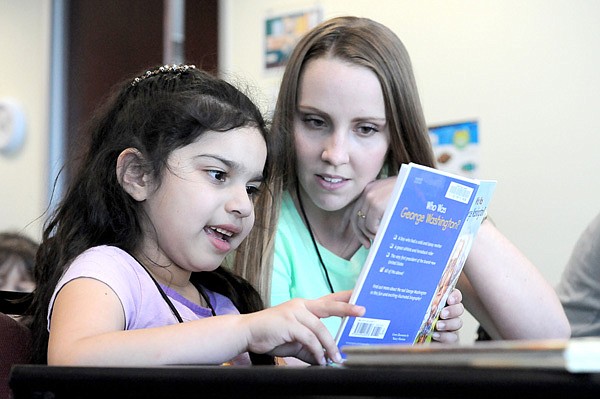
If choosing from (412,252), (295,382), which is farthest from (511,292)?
(295,382)

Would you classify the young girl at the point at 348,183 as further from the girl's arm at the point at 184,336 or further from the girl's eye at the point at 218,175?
the girl's arm at the point at 184,336

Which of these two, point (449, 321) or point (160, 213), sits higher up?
point (160, 213)

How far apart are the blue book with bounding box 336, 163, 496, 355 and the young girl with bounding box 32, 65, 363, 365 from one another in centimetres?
5

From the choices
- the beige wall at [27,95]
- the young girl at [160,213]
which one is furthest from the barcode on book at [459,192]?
the beige wall at [27,95]

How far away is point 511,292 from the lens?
1.42 meters

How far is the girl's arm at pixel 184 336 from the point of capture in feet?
2.83

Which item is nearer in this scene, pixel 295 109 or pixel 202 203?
pixel 202 203

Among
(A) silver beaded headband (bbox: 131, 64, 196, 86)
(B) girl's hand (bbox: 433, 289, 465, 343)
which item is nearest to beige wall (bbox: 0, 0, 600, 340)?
(B) girl's hand (bbox: 433, 289, 465, 343)

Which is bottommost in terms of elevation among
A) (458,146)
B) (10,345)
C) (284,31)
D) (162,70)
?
(10,345)

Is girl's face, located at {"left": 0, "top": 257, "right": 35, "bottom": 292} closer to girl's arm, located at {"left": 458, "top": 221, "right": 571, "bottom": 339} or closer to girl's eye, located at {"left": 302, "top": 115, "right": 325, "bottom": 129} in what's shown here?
girl's eye, located at {"left": 302, "top": 115, "right": 325, "bottom": 129}

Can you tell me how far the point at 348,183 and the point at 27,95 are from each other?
3320mm

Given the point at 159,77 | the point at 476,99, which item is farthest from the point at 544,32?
the point at 159,77

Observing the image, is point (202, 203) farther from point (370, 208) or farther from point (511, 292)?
point (511, 292)

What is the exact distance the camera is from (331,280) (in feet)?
5.18
